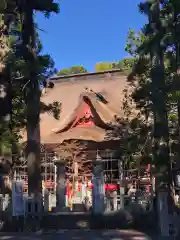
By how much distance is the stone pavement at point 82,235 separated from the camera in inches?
421

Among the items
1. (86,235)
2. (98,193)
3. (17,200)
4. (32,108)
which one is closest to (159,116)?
(98,193)

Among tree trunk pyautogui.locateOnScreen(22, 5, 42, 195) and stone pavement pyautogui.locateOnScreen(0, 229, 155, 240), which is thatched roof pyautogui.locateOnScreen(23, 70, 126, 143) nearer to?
tree trunk pyautogui.locateOnScreen(22, 5, 42, 195)

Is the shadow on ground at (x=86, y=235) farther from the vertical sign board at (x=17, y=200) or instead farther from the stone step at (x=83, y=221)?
the vertical sign board at (x=17, y=200)

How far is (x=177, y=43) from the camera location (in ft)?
37.9

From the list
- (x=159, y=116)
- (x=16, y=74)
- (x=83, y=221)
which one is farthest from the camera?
(x=16, y=74)

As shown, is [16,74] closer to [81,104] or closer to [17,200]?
[17,200]

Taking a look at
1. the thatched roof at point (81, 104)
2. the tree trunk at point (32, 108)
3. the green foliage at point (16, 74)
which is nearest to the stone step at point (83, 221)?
the tree trunk at point (32, 108)

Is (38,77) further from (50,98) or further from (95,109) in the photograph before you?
(50,98)

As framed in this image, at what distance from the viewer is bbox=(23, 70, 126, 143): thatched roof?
23.1 meters

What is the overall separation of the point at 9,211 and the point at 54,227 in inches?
58.0

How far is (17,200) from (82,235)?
249 cm

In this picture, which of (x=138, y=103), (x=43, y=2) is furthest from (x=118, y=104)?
(x=43, y=2)

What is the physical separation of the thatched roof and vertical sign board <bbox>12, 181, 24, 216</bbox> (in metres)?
10.1

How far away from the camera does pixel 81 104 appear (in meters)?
23.8
